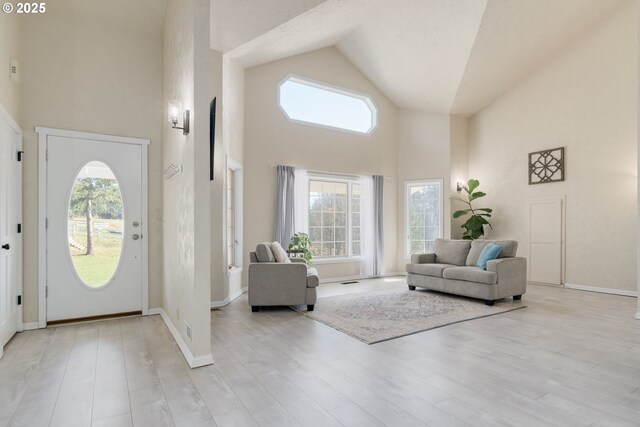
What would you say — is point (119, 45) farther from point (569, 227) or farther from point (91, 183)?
point (569, 227)

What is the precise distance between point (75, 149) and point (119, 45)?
53.8 inches

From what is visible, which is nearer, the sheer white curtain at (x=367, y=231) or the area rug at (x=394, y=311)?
the area rug at (x=394, y=311)

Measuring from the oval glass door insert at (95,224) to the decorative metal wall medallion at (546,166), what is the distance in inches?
275

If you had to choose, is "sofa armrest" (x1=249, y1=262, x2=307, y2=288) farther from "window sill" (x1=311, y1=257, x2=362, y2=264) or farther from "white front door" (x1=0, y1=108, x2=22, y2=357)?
"white front door" (x1=0, y1=108, x2=22, y2=357)

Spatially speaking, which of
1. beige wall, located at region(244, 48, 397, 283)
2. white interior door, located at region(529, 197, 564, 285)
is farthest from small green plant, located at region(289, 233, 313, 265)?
white interior door, located at region(529, 197, 564, 285)

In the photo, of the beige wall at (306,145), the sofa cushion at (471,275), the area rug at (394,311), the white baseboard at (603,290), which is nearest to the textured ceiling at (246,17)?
the beige wall at (306,145)

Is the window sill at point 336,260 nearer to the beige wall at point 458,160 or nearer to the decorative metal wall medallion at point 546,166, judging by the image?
the beige wall at point 458,160

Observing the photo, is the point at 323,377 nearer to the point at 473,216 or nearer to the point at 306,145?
the point at 306,145

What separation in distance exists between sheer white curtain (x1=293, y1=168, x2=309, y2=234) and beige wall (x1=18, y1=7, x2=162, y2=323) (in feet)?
8.53

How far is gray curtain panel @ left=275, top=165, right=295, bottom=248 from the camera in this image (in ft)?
20.0

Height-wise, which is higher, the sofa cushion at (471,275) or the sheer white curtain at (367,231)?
the sheer white curtain at (367,231)

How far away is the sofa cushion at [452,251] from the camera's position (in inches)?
232

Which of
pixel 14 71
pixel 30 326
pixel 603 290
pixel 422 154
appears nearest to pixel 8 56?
pixel 14 71

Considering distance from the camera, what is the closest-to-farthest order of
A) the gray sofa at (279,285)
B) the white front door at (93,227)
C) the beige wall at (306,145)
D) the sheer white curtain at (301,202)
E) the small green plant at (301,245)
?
the white front door at (93,227), the gray sofa at (279,285), the small green plant at (301,245), the beige wall at (306,145), the sheer white curtain at (301,202)
